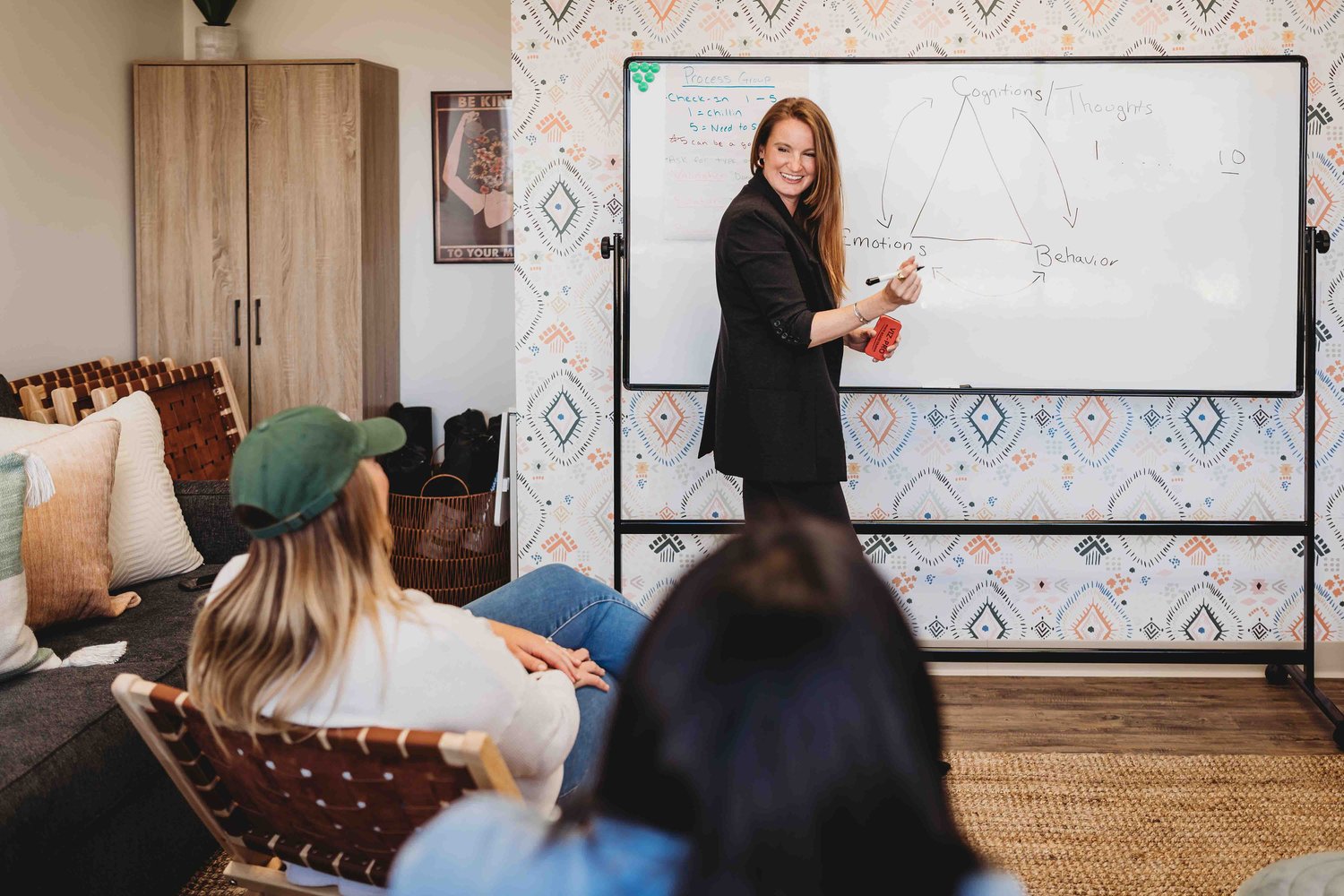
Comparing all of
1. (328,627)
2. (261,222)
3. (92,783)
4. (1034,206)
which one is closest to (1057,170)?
(1034,206)

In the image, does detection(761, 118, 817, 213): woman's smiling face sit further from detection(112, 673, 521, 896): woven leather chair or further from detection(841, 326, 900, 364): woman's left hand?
detection(112, 673, 521, 896): woven leather chair

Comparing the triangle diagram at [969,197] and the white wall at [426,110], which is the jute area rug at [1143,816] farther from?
the white wall at [426,110]

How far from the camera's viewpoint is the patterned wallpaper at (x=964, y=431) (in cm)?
295

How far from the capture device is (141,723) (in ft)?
4.13

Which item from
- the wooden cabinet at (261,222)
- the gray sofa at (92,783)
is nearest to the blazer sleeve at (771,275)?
the gray sofa at (92,783)

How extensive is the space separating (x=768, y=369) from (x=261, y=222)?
7.74 ft

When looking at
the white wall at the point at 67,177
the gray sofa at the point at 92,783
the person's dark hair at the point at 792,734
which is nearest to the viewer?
the person's dark hair at the point at 792,734

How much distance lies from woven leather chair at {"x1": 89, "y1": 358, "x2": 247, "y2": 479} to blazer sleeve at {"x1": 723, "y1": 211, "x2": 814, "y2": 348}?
6.23ft

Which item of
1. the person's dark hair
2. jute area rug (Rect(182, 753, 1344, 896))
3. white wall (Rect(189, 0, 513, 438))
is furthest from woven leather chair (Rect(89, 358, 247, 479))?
the person's dark hair

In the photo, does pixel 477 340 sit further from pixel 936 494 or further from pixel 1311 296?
pixel 1311 296

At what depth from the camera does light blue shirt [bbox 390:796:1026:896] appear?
0.66m

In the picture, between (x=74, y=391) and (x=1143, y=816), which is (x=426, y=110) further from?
(x=1143, y=816)

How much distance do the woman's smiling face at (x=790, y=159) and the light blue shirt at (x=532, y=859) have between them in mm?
1778

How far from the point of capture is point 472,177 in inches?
167
